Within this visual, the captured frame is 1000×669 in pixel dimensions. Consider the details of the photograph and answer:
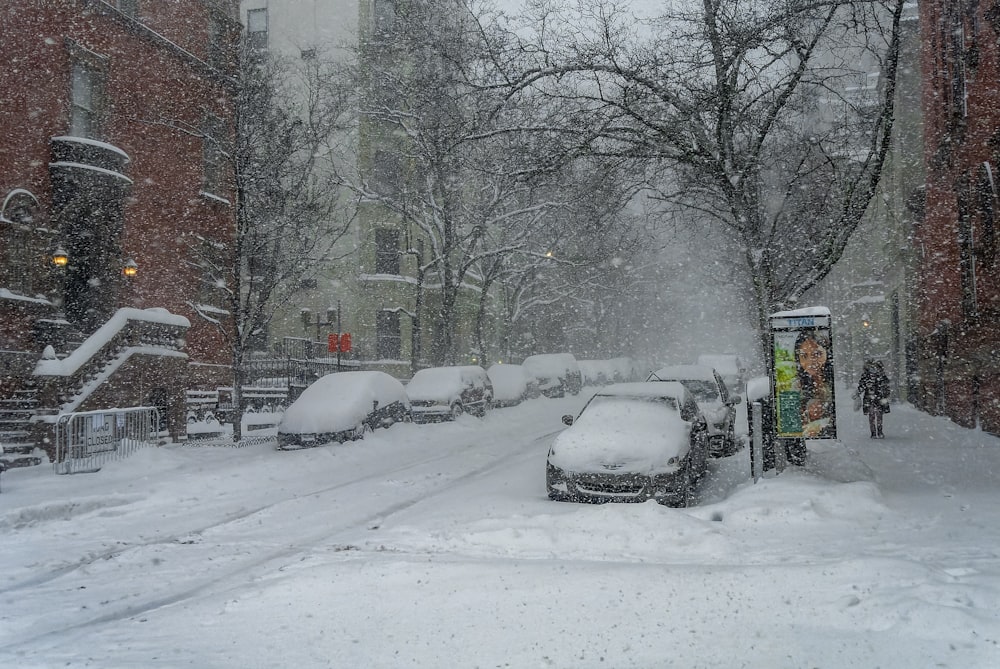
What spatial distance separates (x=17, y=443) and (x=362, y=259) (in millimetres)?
21705

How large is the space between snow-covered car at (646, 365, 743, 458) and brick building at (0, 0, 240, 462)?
11.3 metres

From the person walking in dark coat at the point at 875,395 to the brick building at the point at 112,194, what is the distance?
1498 cm

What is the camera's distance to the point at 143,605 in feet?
19.9

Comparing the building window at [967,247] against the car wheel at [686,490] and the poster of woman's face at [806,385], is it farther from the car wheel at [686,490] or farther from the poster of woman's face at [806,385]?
the car wheel at [686,490]

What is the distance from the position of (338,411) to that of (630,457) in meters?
8.83

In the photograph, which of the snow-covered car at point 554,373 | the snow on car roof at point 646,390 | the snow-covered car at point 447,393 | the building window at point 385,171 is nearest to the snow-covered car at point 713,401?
the snow on car roof at point 646,390

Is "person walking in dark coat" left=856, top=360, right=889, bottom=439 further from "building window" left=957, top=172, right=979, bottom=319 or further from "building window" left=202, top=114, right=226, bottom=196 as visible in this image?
"building window" left=202, top=114, right=226, bottom=196

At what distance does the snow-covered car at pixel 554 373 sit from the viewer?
3450 centimetres

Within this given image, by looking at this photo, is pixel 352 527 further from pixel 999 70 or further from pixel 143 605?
pixel 999 70

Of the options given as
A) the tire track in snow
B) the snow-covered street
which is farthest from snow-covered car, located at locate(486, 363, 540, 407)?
the snow-covered street

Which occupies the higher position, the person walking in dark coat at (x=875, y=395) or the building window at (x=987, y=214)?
the building window at (x=987, y=214)

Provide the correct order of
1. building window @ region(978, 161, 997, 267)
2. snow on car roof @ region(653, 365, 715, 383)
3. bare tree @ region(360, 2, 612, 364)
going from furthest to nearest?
snow on car roof @ region(653, 365, 715, 383), building window @ region(978, 161, 997, 267), bare tree @ region(360, 2, 612, 364)

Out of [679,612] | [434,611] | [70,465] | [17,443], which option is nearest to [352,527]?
[434,611]

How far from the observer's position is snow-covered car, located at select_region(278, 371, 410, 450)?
1695 cm
